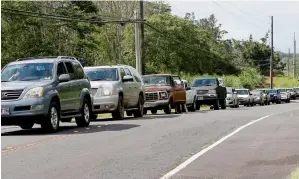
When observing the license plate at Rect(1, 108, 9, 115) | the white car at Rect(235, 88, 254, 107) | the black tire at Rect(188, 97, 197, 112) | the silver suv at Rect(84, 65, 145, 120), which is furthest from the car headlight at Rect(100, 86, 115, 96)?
the white car at Rect(235, 88, 254, 107)

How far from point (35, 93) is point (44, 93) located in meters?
0.23

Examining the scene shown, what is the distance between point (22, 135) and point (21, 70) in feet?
6.36

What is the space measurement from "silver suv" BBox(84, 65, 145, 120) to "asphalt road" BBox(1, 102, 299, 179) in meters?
3.68

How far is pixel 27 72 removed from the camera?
17.3 metres

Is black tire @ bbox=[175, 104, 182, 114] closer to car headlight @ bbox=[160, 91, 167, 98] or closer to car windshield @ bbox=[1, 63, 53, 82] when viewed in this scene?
car headlight @ bbox=[160, 91, 167, 98]

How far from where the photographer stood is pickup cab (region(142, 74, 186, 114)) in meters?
28.9

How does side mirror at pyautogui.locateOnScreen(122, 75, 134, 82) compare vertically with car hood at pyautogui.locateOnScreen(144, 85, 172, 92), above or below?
above

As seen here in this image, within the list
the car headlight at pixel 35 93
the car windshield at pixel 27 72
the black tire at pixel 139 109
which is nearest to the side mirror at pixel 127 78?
the black tire at pixel 139 109

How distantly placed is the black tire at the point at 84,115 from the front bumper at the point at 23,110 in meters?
2.79

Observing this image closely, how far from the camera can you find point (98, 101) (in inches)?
874

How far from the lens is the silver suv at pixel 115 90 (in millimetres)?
22281

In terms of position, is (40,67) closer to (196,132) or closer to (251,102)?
(196,132)

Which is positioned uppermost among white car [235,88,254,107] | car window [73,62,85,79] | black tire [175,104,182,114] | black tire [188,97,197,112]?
car window [73,62,85,79]

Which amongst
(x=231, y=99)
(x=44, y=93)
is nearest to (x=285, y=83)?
(x=231, y=99)
